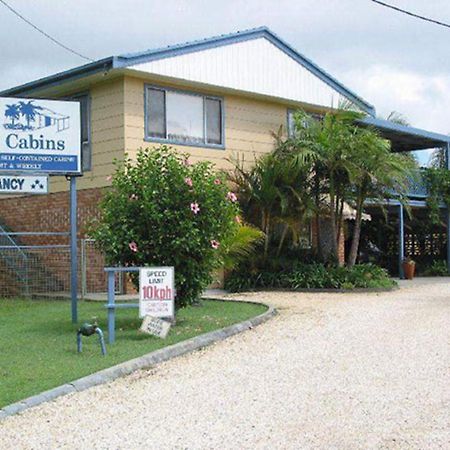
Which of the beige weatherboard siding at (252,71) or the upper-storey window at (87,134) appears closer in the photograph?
the beige weatherboard siding at (252,71)

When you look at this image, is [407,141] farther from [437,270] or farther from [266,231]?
[266,231]

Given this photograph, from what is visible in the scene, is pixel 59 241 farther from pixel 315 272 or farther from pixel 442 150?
pixel 442 150

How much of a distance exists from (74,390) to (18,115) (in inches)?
265

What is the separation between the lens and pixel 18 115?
13.1 metres

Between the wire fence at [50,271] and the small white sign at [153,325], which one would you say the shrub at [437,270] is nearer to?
the wire fence at [50,271]

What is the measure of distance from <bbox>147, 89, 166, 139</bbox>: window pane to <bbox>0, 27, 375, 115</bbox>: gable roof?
3.10 ft

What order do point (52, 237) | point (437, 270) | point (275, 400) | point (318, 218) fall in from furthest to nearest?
point (437, 270)
point (318, 218)
point (52, 237)
point (275, 400)

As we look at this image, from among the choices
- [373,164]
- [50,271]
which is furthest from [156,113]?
[373,164]

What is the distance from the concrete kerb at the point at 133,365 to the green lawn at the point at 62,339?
130 mm

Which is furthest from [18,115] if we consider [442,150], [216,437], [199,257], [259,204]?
[442,150]

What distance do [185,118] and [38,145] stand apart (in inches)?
249

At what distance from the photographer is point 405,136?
84.7ft

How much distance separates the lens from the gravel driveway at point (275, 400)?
6082 millimetres

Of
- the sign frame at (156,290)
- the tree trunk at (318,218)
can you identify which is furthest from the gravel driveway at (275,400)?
the tree trunk at (318,218)
